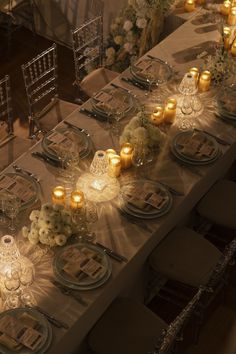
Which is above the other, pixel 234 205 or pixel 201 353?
pixel 234 205

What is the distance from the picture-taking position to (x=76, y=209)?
397 cm

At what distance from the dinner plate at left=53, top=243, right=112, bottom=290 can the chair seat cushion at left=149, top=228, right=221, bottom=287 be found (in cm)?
59

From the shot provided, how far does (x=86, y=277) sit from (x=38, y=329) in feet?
1.33

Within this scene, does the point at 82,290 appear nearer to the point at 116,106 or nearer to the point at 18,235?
the point at 18,235

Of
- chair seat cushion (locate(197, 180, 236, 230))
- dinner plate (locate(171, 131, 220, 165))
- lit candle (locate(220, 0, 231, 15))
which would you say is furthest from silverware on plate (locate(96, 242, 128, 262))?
lit candle (locate(220, 0, 231, 15))

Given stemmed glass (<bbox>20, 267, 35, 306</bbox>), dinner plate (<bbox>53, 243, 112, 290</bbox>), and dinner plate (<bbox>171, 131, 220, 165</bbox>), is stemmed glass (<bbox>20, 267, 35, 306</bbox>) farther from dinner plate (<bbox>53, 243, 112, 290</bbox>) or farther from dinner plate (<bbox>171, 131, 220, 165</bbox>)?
dinner plate (<bbox>171, 131, 220, 165</bbox>)

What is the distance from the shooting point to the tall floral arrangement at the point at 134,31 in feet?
19.1

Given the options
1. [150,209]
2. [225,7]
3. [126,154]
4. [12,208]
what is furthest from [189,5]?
[12,208]

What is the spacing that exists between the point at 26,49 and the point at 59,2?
617mm

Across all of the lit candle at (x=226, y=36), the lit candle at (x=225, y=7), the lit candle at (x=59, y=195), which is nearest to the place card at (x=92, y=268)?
the lit candle at (x=59, y=195)

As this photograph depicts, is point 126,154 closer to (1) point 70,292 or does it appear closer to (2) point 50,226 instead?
(2) point 50,226

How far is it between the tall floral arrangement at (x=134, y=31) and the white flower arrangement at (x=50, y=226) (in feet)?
8.58

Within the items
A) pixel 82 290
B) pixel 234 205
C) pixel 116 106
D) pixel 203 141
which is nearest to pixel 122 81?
pixel 116 106

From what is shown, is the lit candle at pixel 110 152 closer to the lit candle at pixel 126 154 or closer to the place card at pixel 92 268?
the lit candle at pixel 126 154
